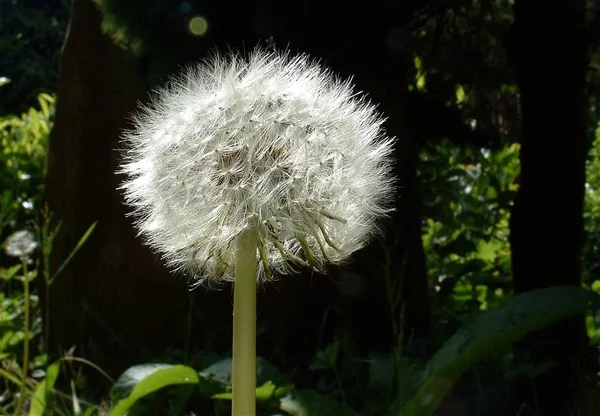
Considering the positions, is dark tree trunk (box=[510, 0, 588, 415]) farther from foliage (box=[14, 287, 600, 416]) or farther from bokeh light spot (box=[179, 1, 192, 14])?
bokeh light spot (box=[179, 1, 192, 14])

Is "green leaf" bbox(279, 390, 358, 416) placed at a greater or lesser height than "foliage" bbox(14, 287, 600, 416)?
Answer: lesser

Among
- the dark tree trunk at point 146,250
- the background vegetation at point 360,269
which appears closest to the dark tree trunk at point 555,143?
the background vegetation at point 360,269

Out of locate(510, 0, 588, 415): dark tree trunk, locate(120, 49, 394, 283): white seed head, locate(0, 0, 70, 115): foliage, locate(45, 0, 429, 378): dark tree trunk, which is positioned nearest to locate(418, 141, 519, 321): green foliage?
locate(45, 0, 429, 378): dark tree trunk

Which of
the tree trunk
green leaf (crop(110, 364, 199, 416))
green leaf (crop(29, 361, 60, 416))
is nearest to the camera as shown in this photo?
green leaf (crop(110, 364, 199, 416))

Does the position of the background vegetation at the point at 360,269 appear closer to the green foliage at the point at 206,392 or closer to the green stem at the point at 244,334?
the green foliage at the point at 206,392

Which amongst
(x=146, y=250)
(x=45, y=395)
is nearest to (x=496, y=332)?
→ (x=45, y=395)

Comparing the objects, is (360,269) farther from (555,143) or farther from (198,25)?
(198,25)
